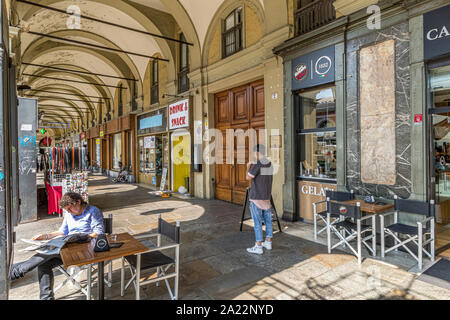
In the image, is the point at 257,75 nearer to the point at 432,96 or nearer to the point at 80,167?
the point at 432,96

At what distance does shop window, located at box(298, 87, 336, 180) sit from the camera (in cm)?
549

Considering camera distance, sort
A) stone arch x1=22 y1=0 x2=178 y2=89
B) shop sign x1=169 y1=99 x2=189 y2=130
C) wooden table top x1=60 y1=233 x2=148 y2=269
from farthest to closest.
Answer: stone arch x1=22 y1=0 x2=178 y2=89
shop sign x1=169 y1=99 x2=189 y2=130
wooden table top x1=60 y1=233 x2=148 y2=269

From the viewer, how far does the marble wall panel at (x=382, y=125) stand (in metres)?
4.18

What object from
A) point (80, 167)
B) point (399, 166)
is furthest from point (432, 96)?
point (80, 167)

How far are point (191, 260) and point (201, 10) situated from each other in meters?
8.05

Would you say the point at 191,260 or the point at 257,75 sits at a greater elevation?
the point at 257,75

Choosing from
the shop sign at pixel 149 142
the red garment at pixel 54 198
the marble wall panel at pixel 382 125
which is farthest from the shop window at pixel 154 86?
the marble wall panel at pixel 382 125

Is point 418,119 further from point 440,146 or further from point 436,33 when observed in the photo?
point 440,146

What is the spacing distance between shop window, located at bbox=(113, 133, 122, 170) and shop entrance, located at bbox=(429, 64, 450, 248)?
54.3 feet

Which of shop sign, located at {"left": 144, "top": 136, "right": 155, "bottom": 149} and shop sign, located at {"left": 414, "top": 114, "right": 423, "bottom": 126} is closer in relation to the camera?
shop sign, located at {"left": 414, "top": 114, "right": 423, "bottom": 126}

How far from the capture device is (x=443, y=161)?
5766mm

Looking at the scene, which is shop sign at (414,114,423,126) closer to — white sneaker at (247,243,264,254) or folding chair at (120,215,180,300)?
white sneaker at (247,243,264,254)

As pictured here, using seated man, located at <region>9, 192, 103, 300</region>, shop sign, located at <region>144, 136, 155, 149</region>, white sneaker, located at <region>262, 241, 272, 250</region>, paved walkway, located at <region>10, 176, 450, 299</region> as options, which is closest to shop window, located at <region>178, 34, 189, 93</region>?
shop sign, located at <region>144, 136, 155, 149</region>

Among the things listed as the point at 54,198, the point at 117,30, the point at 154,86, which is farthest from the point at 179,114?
the point at 117,30
